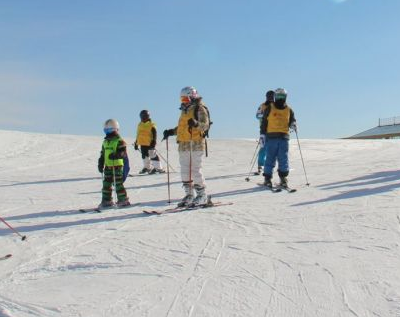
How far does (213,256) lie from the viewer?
15.9 ft

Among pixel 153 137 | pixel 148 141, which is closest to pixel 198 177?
pixel 153 137

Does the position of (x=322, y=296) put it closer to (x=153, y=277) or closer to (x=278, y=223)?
(x=153, y=277)

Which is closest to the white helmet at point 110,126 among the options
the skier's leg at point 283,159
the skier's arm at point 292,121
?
the skier's leg at point 283,159

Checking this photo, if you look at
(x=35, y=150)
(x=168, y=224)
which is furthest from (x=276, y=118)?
(x=35, y=150)

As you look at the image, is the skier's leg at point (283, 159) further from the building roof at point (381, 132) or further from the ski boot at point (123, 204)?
the building roof at point (381, 132)

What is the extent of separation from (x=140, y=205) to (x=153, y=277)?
431 cm

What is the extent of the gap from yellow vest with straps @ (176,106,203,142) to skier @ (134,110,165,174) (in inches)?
231

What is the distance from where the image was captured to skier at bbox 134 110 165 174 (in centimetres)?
1388

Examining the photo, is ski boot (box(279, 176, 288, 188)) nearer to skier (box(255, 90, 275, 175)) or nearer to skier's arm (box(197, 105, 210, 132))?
skier (box(255, 90, 275, 175))

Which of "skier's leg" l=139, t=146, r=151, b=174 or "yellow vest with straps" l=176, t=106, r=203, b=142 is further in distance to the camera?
"skier's leg" l=139, t=146, r=151, b=174

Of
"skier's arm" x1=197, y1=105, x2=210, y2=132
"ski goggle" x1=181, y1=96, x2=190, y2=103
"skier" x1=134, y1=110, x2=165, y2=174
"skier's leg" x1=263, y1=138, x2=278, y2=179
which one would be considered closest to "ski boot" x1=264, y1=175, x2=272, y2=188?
"skier's leg" x1=263, y1=138, x2=278, y2=179

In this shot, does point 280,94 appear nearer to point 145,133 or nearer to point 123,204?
point 123,204

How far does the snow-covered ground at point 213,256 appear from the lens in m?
3.67

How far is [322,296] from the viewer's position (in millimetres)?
3713
